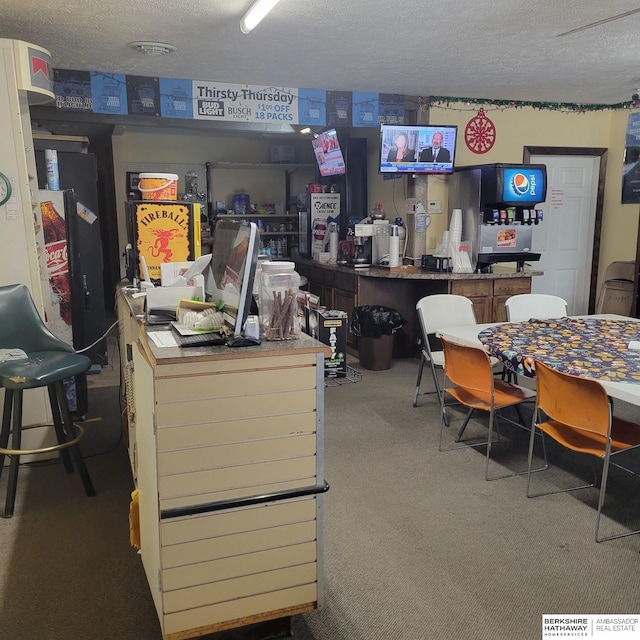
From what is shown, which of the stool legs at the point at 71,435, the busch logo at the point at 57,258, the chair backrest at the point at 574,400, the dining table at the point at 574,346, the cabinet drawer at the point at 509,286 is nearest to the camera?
the chair backrest at the point at 574,400

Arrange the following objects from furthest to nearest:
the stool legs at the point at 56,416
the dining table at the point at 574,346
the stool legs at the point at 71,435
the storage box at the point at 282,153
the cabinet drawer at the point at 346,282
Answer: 1. the storage box at the point at 282,153
2. the cabinet drawer at the point at 346,282
3. the stool legs at the point at 56,416
4. the stool legs at the point at 71,435
5. the dining table at the point at 574,346

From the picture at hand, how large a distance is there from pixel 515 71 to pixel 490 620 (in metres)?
4.64

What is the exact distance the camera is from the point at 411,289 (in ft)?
20.0

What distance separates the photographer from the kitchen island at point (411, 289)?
222 inches

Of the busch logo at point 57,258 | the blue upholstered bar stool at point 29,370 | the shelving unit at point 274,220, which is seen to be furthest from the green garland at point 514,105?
the blue upholstered bar stool at point 29,370

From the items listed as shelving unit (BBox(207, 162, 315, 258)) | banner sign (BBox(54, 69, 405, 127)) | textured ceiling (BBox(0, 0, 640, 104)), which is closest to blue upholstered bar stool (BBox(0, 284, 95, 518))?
textured ceiling (BBox(0, 0, 640, 104))

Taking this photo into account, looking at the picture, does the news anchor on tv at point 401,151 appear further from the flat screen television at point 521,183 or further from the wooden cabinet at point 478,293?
the wooden cabinet at point 478,293

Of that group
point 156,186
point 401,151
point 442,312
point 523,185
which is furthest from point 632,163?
point 156,186

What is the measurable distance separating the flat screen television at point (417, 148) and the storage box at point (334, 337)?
1.64m

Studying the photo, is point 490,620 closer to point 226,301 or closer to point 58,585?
point 226,301

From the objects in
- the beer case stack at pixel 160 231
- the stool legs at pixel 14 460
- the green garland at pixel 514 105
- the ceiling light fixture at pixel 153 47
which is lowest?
the stool legs at pixel 14 460

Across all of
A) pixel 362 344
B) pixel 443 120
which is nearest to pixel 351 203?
pixel 443 120

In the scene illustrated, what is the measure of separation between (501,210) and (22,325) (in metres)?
4.43

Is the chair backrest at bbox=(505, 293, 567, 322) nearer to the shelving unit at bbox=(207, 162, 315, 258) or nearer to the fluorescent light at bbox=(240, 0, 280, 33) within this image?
the fluorescent light at bbox=(240, 0, 280, 33)
